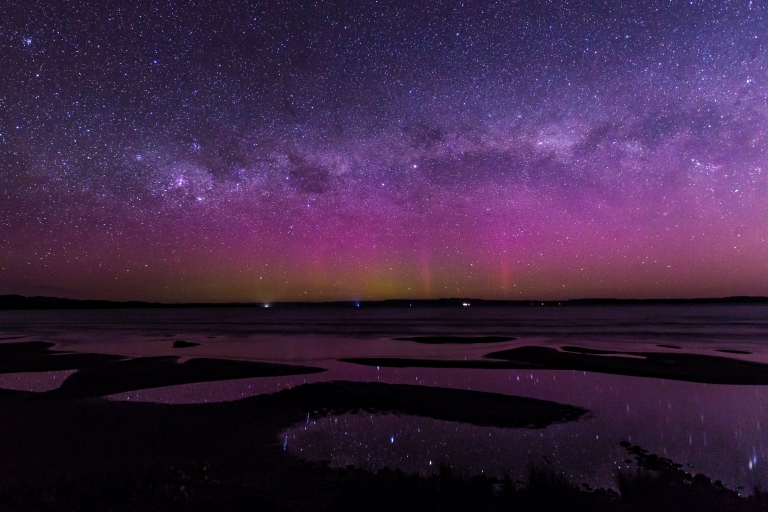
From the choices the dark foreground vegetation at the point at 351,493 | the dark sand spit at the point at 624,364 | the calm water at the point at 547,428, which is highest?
the dark foreground vegetation at the point at 351,493

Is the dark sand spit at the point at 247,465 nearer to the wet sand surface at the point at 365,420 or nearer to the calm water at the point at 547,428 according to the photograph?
the wet sand surface at the point at 365,420

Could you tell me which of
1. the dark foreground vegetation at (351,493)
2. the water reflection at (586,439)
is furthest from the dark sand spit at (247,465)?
the water reflection at (586,439)

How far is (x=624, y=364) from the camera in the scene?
25.5 metres

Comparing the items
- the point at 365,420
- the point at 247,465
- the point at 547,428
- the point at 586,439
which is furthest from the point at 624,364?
the point at 247,465

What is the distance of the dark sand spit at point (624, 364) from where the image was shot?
21641 millimetres

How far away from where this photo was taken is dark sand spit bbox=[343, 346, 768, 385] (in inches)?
852

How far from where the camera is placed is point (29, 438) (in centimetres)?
1112

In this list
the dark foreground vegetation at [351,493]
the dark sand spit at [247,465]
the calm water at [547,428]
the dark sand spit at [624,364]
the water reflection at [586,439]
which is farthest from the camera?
the dark sand spit at [624,364]

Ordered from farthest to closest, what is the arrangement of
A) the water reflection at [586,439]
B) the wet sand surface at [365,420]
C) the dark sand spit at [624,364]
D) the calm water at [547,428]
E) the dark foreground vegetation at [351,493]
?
the dark sand spit at [624,364] < the calm water at [547,428] < the water reflection at [586,439] < the wet sand surface at [365,420] < the dark foreground vegetation at [351,493]

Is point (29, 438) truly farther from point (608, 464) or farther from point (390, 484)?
point (608, 464)

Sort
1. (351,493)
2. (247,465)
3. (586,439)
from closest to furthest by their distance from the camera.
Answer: (351,493), (247,465), (586,439)

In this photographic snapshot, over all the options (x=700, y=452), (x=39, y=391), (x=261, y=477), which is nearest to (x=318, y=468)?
(x=261, y=477)

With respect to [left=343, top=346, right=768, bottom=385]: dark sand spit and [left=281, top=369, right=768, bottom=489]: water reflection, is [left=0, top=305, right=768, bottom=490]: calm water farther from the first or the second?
[left=343, top=346, right=768, bottom=385]: dark sand spit

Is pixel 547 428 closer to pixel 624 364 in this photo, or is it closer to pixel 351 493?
pixel 351 493
